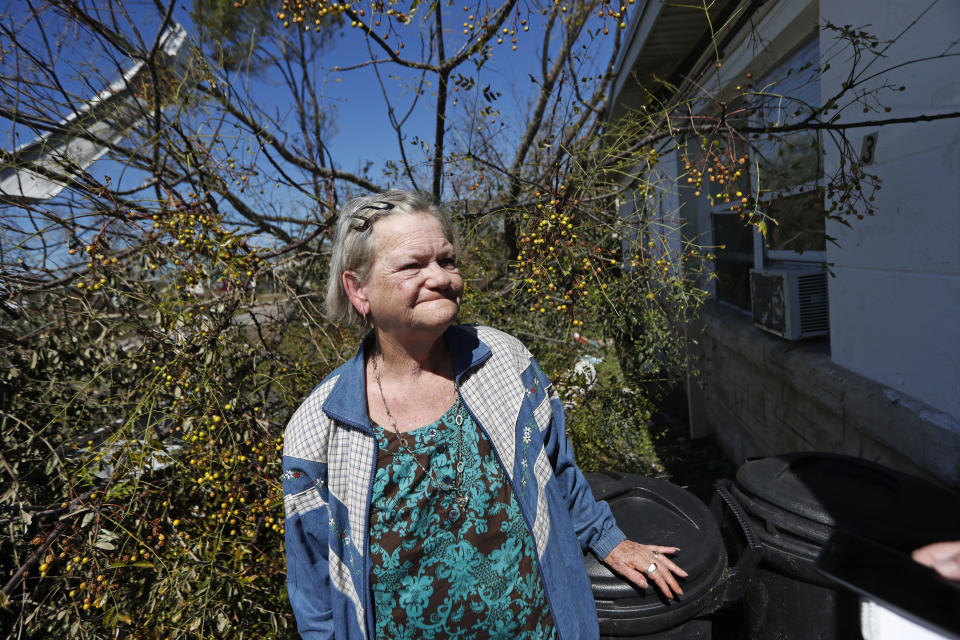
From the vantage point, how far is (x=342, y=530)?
4.72 feet

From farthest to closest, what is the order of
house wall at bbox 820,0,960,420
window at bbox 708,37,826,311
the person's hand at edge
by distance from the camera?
window at bbox 708,37,826,311, house wall at bbox 820,0,960,420, the person's hand at edge

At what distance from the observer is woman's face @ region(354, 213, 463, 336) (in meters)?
1.49

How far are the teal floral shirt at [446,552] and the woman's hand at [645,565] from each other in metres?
0.27

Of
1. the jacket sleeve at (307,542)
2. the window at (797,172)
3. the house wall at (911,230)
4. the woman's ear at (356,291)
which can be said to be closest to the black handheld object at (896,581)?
the jacket sleeve at (307,542)

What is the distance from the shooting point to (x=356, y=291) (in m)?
1.65

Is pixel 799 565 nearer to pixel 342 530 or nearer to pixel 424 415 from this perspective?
pixel 424 415

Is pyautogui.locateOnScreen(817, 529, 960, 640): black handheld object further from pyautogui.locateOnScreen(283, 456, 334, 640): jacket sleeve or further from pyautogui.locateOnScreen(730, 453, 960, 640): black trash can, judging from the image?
Answer: pyautogui.locateOnScreen(283, 456, 334, 640): jacket sleeve

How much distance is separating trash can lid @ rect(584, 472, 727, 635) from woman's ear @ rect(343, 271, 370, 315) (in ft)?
3.59

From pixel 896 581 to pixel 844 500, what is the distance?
1.09 m

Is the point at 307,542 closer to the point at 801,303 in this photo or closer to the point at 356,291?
the point at 356,291

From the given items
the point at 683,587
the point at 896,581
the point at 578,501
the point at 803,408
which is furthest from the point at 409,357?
the point at 803,408

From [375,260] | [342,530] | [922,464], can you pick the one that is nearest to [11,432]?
[342,530]

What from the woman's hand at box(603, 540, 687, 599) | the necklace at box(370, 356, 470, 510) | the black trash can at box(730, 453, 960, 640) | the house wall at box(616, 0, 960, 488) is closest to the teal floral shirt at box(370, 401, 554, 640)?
the necklace at box(370, 356, 470, 510)

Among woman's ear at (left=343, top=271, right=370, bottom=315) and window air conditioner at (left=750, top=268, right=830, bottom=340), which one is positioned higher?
woman's ear at (left=343, top=271, right=370, bottom=315)
